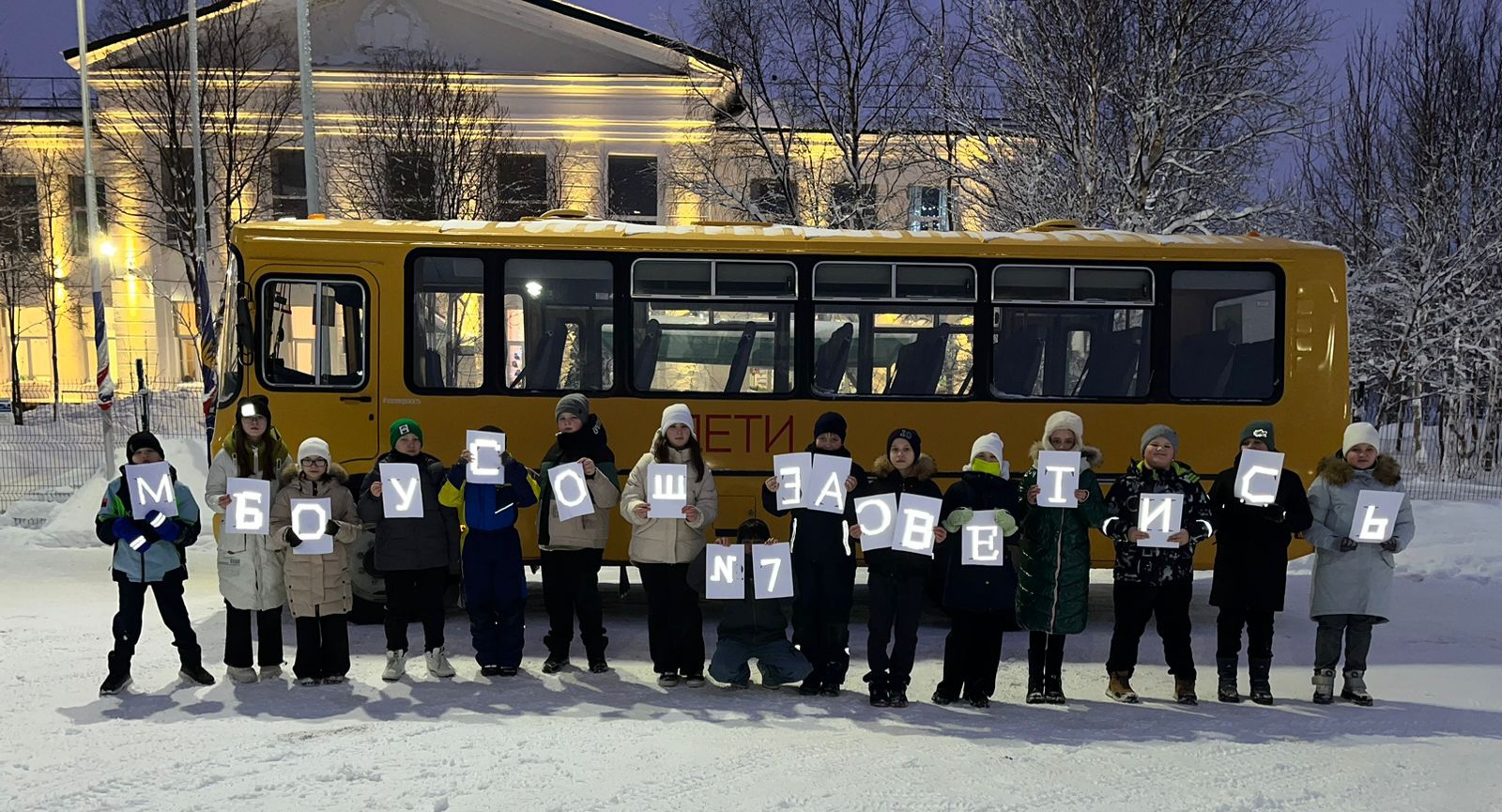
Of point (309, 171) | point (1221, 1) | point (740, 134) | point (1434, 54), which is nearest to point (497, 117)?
point (740, 134)

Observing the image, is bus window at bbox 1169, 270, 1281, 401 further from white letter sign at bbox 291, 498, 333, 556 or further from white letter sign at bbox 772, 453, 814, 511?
white letter sign at bbox 291, 498, 333, 556

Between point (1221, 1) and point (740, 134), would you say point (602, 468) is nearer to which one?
point (1221, 1)

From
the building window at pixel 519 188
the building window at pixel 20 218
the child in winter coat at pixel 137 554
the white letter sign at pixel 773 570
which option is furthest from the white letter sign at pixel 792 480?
the building window at pixel 20 218

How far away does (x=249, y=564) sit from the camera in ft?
22.9

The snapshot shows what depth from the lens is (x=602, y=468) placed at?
737 centimetres

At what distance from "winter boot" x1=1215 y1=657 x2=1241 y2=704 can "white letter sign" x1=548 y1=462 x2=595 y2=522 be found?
168 inches

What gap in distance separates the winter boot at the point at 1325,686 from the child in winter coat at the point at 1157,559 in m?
0.77

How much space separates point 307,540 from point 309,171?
10347 millimetres

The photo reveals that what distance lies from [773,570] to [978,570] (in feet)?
4.20

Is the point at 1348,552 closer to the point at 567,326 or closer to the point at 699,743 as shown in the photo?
the point at 699,743

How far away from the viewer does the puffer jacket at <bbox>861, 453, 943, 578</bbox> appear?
258 inches

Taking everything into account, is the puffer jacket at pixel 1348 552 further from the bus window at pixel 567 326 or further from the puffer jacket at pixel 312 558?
the puffer jacket at pixel 312 558

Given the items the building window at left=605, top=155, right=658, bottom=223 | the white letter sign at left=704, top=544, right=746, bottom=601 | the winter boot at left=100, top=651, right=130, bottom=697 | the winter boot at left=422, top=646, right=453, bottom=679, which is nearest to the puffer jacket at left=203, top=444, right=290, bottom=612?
the winter boot at left=100, top=651, right=130, bottom=697

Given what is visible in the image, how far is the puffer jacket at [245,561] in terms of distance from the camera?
696cm
